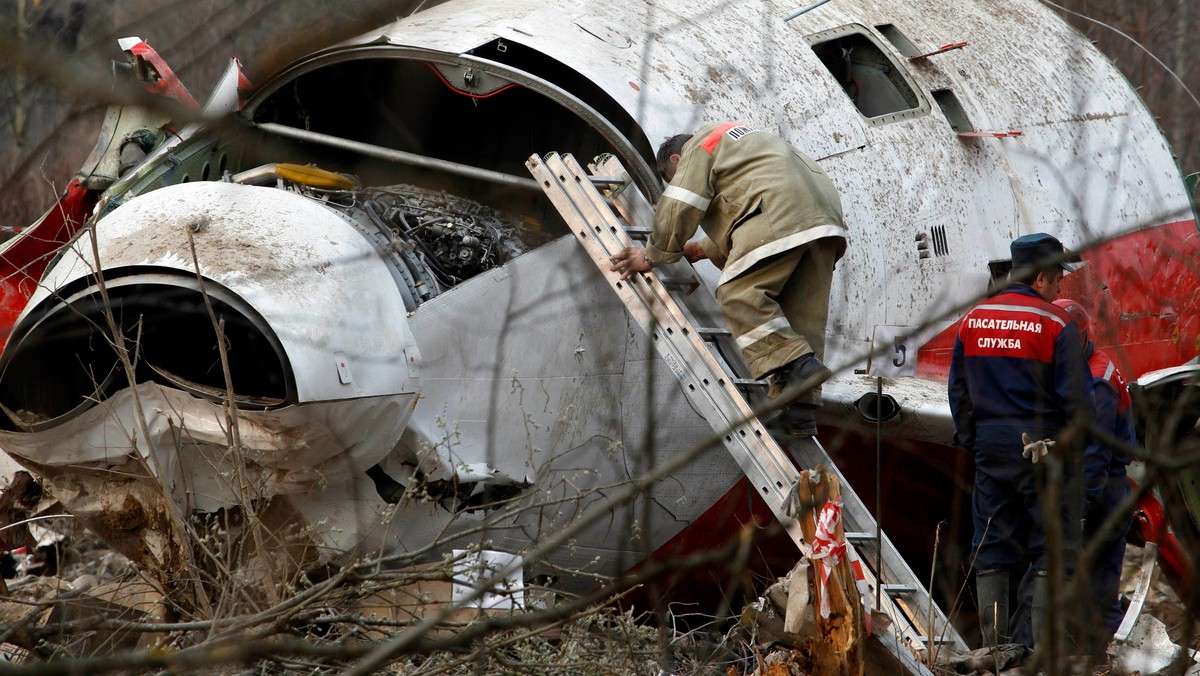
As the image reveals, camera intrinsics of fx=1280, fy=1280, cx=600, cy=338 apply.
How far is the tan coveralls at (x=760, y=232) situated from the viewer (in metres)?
5.19

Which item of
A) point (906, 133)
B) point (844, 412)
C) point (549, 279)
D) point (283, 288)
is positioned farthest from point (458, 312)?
point (906, 133)

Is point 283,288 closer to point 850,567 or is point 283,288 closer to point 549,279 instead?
point 549,279

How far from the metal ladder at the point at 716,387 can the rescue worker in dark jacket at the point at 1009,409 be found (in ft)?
1.70

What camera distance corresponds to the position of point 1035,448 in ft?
16.8

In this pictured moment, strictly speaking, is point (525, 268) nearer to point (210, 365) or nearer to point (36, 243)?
point (210, 365)

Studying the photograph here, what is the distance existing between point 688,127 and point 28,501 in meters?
3.45

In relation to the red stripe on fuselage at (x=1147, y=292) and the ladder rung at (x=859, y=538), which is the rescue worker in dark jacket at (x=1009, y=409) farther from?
the red stripe on fuselage at (x=1147, y=292)

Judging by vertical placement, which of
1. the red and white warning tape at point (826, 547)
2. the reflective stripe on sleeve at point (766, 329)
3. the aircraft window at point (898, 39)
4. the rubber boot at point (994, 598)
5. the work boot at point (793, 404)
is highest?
the aircraft window at point (898, 39)

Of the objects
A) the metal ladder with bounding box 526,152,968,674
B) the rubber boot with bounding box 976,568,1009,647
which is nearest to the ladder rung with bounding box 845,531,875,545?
the metal ladder with bounding box 526,152,968,674

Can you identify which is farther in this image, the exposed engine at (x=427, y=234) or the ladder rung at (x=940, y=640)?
the exposed engine at (x=427, y=234)

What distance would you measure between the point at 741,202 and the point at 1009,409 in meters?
1.43

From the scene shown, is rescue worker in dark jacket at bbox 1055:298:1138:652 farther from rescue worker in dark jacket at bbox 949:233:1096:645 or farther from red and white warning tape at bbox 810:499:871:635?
red and white warning tape at bbox 810:499:871:635

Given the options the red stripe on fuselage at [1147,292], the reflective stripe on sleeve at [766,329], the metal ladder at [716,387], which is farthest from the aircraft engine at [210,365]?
the red stripe on fuselage at [1147,292]

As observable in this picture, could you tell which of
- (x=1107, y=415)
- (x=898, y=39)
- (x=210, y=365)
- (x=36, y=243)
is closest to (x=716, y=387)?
(x=1107, y=415)
